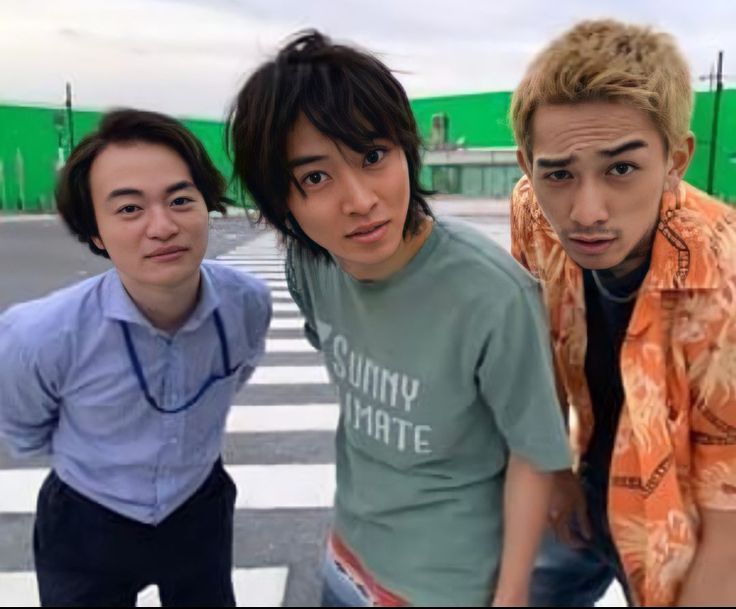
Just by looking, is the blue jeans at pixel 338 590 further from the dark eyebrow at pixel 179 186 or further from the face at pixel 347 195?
the dark eyebrow at pixel 179 186

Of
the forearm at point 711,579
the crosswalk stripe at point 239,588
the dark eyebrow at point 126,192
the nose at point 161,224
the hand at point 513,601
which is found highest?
the dark eyebrow at point 126,192

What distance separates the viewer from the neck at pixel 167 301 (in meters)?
1.23

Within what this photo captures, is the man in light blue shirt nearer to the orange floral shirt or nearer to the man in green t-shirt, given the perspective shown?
the man in green t-shirt

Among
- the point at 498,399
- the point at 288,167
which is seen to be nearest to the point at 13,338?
the point at 288,167

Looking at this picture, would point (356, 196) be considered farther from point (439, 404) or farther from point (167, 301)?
point (167, 301)

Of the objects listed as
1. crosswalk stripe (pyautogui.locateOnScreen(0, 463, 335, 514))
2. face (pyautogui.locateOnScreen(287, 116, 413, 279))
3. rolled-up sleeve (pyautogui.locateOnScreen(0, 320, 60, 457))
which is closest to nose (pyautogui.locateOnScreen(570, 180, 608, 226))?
face (pyautogui.locateOnScreen(287, 116, 413, 279))

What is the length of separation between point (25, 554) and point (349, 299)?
1.98 m

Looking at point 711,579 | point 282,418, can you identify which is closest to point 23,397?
point 711,579

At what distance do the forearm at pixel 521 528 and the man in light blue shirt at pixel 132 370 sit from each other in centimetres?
58

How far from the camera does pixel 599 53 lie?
3.10ft

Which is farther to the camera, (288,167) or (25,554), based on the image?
(25,554)

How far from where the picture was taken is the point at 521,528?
100cm

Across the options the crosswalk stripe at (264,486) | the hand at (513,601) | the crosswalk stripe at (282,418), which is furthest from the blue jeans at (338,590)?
the crosswalk stripe at (282,418)

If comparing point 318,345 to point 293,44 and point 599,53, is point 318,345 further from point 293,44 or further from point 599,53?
point 599,53
